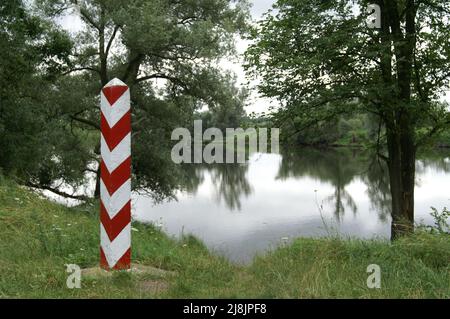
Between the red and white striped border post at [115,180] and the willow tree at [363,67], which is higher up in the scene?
the willow tree at [363,67]

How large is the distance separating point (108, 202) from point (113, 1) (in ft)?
43.8

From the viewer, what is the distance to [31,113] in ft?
40.0

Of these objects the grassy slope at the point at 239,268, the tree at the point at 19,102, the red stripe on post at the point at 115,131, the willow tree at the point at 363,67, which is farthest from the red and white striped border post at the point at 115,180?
the tree at the point at 19,102

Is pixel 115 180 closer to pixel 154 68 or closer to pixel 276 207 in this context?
pixel 154 68

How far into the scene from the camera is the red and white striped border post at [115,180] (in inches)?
167

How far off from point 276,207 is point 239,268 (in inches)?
711

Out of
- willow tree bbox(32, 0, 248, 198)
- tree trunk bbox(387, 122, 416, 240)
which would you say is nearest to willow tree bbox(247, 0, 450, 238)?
tree trunk bbox(387, 122, 416, 240)

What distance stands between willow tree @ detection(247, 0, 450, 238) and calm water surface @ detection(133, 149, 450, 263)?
1.44m

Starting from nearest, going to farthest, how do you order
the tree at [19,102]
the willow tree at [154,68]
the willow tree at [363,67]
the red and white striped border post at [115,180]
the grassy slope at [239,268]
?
the grassy slope at [239,268] < the red and white striped border post at [115,180] < the willow tree at [363,67] < the tree at [19,102] < the willow tree at [154,68]

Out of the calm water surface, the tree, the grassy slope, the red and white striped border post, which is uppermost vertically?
the tree

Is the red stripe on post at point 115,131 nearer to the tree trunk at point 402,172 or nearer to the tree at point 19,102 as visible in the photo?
the tree at point 19,102

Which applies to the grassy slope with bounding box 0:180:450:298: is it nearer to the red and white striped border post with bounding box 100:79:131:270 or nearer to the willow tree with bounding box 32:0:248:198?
the red and white striped border post with bounding box 100:79:131:270

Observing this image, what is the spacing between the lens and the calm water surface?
54.7 ft

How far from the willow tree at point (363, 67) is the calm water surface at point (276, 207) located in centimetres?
144
